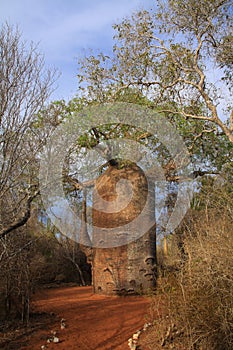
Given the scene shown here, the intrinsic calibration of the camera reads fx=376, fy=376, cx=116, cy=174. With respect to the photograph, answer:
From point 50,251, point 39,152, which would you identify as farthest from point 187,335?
point 50,251

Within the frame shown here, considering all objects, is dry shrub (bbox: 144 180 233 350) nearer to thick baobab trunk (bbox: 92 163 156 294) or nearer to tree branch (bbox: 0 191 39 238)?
tree branch (bbox: 0 191 39 238)

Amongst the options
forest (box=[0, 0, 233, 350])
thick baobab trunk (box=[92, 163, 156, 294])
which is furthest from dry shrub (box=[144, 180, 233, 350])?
thick baobab trunk (box=[92, 163, 156, 294])

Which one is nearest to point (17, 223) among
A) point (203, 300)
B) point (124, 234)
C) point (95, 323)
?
point (95, 323)

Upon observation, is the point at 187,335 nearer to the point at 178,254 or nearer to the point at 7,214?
the point at 178,254

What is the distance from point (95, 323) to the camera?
509 centimetres

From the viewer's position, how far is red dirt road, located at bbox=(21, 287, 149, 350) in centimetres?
428

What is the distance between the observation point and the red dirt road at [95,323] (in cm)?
428

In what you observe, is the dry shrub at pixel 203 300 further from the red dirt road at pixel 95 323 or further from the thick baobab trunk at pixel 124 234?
the thick baobab trunk at pixel 124 234

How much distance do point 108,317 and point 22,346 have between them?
1.50 metres

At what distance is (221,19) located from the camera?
6.44 metres

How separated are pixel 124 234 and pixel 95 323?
2.37m

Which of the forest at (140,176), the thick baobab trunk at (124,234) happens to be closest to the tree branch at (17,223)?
the forest at (140,176)

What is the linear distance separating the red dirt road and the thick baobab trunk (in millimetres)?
376

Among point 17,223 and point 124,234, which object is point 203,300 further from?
point 124,234
